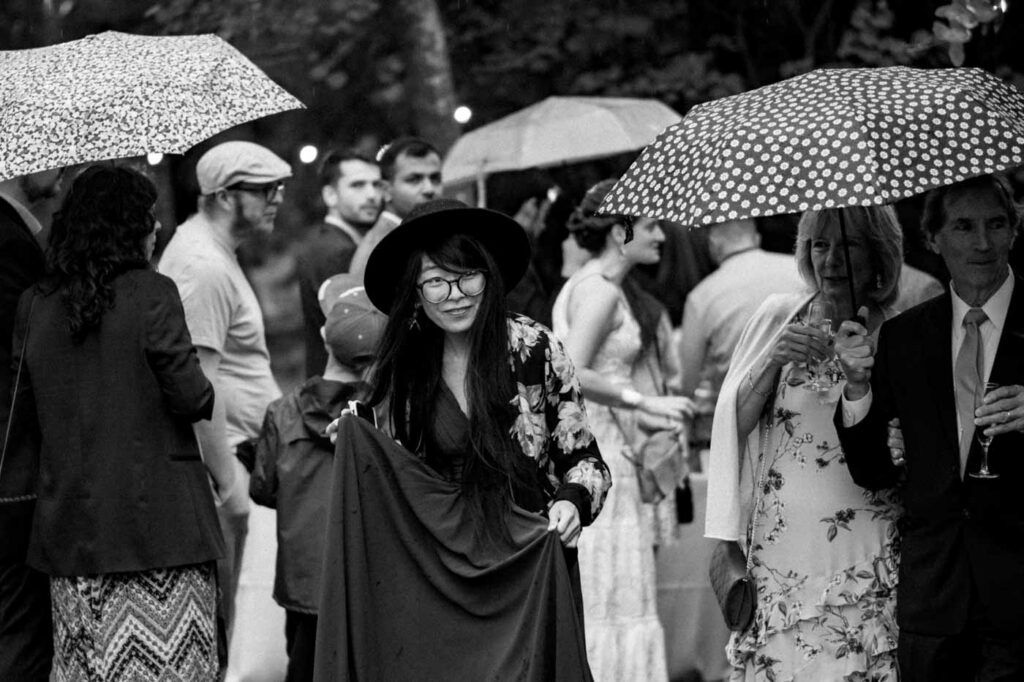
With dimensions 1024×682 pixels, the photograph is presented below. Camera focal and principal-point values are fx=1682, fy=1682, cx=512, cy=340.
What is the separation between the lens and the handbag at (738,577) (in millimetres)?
5398

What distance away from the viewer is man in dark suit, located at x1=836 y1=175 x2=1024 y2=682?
15.8ft

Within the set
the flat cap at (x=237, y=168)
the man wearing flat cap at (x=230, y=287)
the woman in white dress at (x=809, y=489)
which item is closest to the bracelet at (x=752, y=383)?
the woman in white dress at (x=809, y=489)

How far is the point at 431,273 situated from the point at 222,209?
9.48 ft

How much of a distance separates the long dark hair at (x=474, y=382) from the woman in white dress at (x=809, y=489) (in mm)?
882

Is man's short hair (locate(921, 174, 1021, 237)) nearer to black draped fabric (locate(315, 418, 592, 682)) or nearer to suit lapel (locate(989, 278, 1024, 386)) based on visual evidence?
suit lapel (locate(989, 278, 1024, 386))

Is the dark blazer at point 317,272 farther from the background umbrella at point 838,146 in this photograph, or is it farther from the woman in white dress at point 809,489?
the background umbrella at point 838,146

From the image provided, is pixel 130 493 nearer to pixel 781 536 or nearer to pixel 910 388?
pixel 781 536

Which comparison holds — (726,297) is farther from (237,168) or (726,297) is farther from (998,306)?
(998,306)

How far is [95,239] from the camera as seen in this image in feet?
19.5

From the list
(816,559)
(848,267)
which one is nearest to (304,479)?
(816,559)

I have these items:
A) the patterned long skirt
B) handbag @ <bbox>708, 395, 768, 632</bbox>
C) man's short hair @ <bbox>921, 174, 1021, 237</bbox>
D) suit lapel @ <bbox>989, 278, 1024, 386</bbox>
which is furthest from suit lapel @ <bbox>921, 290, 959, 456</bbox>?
the patterned long skirt

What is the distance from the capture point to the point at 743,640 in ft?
17.8

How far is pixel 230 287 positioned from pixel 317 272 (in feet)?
3.83

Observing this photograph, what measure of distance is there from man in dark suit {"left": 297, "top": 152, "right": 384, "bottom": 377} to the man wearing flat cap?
608mm
